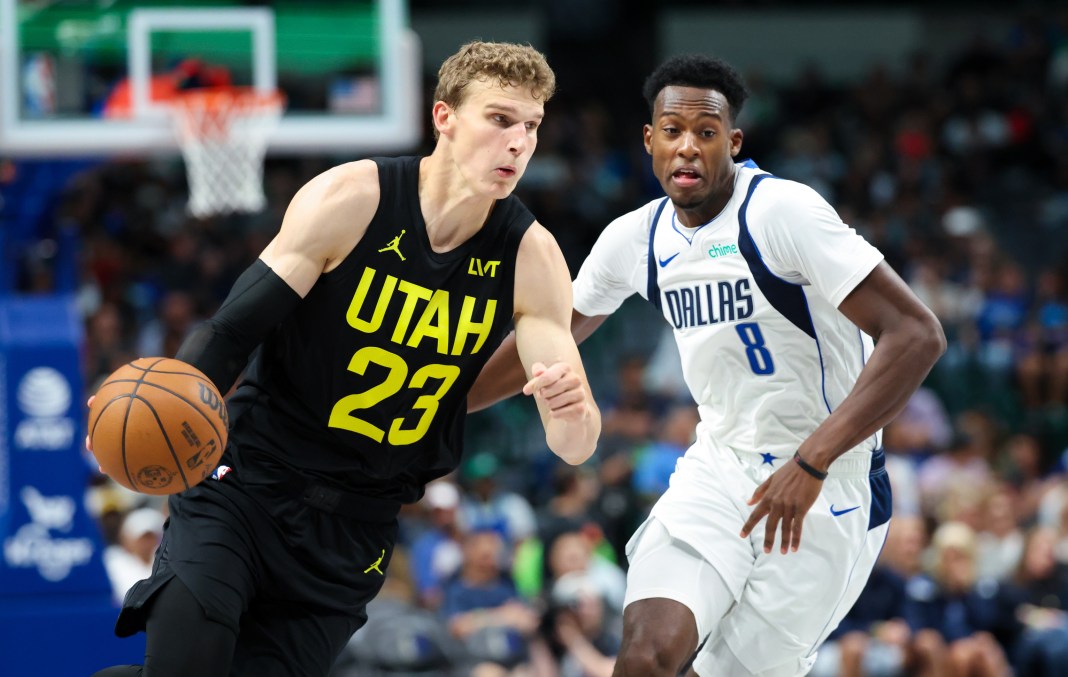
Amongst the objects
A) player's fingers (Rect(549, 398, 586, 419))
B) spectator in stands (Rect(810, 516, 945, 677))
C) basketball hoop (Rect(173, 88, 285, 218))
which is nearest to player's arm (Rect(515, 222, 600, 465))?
player's fingers (Rect(549, 398, 586, 419))

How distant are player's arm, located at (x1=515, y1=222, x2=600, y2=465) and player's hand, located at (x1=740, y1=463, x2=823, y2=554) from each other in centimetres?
59

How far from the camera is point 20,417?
7.38m

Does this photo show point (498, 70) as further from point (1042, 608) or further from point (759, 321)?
point (1042, 608)

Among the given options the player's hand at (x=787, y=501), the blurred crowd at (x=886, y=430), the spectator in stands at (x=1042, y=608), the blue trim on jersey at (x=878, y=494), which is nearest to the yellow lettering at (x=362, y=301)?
the player's hand at (x=787, y=501)

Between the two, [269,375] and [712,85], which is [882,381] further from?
[269,375]

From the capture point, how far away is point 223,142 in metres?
8.70

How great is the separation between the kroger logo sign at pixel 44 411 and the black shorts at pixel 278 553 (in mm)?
3383

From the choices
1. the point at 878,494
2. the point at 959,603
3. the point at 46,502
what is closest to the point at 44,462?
the point at 46,502

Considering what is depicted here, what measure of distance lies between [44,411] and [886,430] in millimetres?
7333

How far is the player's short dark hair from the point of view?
4.78m

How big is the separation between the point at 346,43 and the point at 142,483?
6.21 metres

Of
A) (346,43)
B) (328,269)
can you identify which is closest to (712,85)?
(328,269)

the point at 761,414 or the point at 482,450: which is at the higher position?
the point at 761,414

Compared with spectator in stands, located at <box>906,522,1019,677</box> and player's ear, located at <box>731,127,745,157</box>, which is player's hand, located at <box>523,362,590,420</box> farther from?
spectator in stands, located at <box>906,522,1019,677</box>
